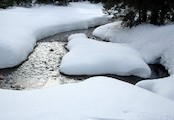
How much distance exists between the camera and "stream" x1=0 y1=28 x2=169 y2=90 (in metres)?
8.80

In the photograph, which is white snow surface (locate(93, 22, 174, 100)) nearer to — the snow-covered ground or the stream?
the snow-covered ground

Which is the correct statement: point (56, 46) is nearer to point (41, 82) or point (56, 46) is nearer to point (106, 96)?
point (41, 82)

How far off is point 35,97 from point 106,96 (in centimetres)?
156

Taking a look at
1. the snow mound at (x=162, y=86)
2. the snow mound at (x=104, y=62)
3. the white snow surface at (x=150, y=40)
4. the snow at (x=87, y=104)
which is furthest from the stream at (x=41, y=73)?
the snow at (x=87, y=104)

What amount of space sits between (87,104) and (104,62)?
4059 mm

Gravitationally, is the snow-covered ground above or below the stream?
above

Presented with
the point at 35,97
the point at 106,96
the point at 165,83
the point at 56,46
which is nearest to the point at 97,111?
the point at 106,96

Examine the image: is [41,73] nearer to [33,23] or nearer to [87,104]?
[87,104]

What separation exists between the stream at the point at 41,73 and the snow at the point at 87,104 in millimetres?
1951

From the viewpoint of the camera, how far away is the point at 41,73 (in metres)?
9.59

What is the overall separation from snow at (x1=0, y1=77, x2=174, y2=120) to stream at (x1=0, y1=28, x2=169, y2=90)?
1.95 meters

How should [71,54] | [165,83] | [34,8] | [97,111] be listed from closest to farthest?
[97,111], [165,83], [71,54], [34,8]

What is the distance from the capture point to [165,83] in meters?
7.92

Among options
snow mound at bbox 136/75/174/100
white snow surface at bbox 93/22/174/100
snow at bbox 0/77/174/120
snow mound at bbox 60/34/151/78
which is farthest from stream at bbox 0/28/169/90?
snow at bbox 0/77/174/120
